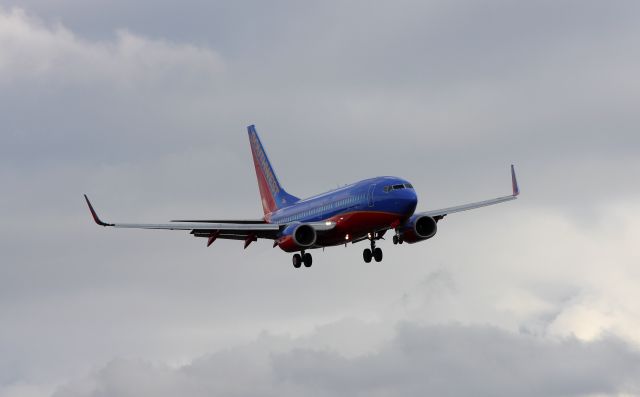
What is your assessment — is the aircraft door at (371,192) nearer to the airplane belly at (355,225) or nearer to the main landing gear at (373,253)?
the airplane belly at (355,225)

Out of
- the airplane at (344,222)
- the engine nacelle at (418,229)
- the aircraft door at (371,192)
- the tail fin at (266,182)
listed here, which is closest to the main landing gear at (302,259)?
the airplane at (344,222)

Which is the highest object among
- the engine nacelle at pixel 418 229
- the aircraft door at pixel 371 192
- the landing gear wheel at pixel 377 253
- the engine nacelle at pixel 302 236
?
the aircraft door at pixel 371 192

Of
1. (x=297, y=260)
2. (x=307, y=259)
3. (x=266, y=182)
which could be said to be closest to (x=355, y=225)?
(x=307, y=259)

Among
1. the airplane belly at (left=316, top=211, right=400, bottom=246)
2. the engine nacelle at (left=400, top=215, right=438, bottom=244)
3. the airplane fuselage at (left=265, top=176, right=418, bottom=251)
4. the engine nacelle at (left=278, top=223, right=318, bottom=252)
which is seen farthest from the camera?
the engine nacelle at (left=400, top=215, right=438, bottom=244)

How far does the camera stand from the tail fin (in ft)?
348

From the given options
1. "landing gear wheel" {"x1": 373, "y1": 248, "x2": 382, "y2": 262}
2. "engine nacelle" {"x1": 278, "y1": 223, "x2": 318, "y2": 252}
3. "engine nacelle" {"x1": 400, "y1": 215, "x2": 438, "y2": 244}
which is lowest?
"landing gear wheel" {"x1": 373, "y1": 248, "x2": 382, "y2": 262}

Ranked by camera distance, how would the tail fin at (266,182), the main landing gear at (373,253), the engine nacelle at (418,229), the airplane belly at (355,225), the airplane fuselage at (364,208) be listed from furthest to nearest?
the tail fin at (266,182) < the main landing gear at (373,253) < the engine nacelle at (418,229) < the airplane belly at (355,225) < the airplane fuselage at (364,208)

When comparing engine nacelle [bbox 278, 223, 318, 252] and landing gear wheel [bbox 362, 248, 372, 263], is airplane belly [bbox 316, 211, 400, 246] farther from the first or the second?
landing gear wheel [bbox 362, 248, 372, 263]

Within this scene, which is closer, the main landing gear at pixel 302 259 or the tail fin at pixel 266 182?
the main landing gear at pixel 302 259

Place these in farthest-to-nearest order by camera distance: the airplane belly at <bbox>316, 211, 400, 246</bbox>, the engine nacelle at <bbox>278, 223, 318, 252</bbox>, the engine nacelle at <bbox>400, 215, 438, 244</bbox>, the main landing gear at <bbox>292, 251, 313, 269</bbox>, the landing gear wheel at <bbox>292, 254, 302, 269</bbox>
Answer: the landing gear wheel at <bbox>292, 254, 302, 269</bbox> < the main landing gear at <bbox>292, 251, 313, 269</bbox> < the engine nacelle at <bbox>400, 215, 438, 244</bbox> < the engine nacelle at <bbox>278, 223, 318, 252</bbox> < the airplane belly at <bbox>316, 211, 400, 246</bbox>

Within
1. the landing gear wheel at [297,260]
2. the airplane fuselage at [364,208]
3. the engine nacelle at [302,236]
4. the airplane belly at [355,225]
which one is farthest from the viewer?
the landing gear wheel at [297,260]

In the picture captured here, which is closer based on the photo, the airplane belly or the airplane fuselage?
the airplane fuselage

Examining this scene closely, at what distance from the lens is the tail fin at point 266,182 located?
10612 cm

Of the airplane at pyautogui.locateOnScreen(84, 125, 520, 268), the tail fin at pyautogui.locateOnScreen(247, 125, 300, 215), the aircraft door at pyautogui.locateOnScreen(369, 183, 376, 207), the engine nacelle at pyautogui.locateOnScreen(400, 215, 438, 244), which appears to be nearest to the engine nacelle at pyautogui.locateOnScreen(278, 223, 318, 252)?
the airplane at pyautogui.locateOnScreen(84, 125, 520, 268)
